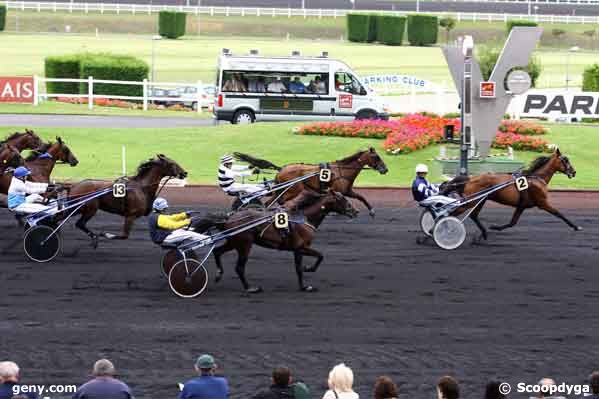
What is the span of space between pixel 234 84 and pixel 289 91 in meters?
1.54

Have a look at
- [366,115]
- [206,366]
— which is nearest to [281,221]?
[206,366]

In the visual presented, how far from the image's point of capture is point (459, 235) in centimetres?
1822

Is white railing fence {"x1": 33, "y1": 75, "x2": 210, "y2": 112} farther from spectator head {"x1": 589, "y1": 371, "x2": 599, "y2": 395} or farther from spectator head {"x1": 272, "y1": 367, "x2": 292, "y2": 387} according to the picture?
spectator head {"x1": 589, "y1": 371, "x2": 599, "y2": 395}

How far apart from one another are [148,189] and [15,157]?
3.08 metres

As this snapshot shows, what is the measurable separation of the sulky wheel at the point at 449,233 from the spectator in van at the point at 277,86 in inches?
636

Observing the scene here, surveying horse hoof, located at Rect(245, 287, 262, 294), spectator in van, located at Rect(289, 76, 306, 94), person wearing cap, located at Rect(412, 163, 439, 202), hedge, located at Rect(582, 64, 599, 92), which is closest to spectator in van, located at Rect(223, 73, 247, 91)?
spectator in van, located at Rect(289, 76, 306, 94)

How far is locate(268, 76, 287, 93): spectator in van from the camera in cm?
3384

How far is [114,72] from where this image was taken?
41.8 m

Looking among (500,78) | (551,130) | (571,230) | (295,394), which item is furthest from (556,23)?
(295,394)

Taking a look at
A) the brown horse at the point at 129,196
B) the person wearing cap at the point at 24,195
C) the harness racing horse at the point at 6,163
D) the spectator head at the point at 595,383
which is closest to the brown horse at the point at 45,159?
the harness racing horse at the point at 6,163

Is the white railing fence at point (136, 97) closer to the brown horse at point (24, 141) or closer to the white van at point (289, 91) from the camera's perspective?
the white van at point (289, 91)

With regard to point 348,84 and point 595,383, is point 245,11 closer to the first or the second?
point 348,84

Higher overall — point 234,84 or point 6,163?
point 234,84

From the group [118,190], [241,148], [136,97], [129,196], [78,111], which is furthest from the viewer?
[136,97]
